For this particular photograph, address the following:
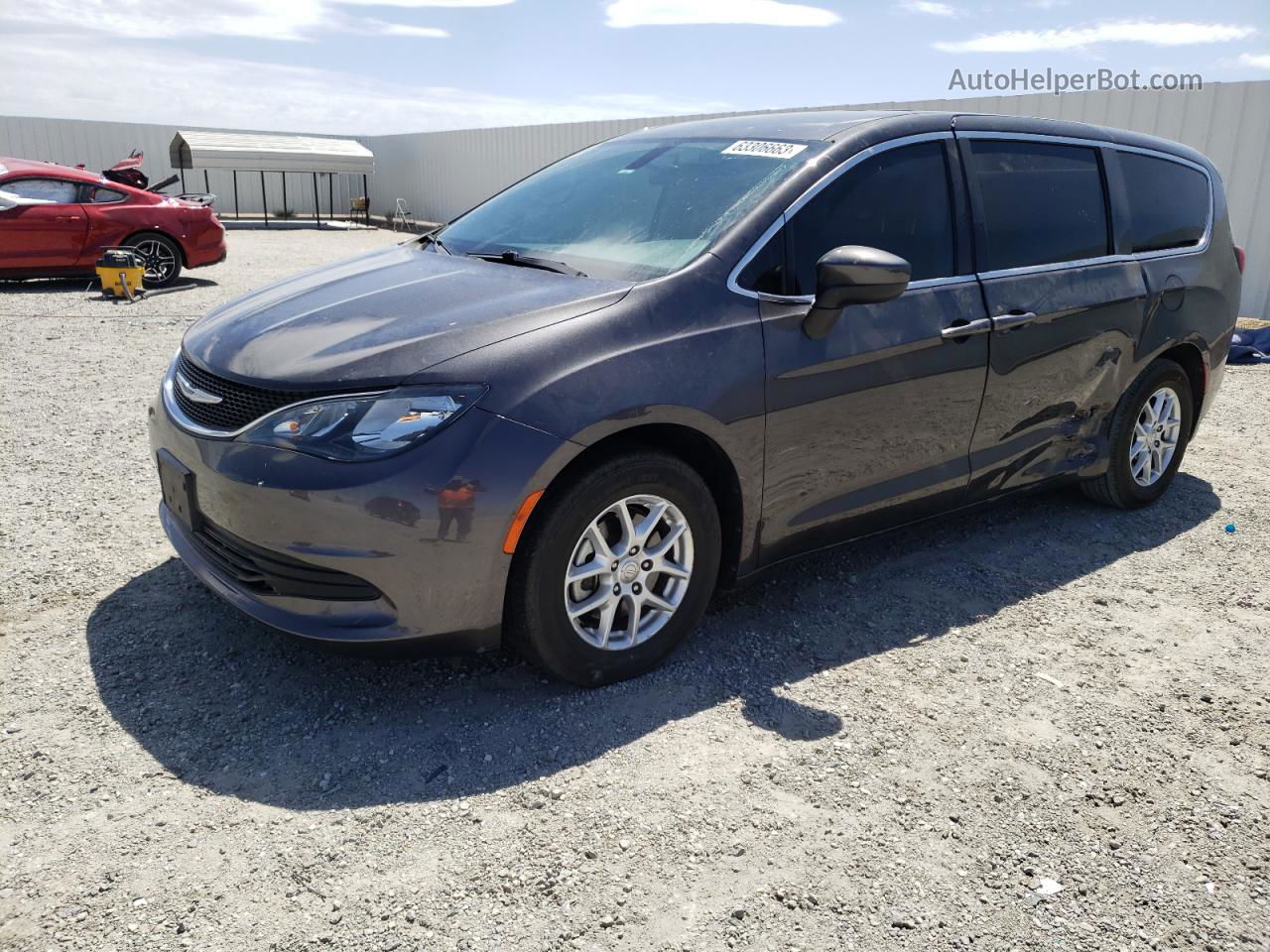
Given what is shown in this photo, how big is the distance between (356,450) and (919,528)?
10.0ft

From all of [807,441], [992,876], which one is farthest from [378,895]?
[807,441]

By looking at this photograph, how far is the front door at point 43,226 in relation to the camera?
11672 mm

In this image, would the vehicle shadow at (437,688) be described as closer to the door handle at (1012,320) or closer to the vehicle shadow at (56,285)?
the door handle at (1012,320)

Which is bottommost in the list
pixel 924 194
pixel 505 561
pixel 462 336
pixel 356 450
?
pixel 505 561

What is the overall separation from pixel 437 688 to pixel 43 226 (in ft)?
37.1

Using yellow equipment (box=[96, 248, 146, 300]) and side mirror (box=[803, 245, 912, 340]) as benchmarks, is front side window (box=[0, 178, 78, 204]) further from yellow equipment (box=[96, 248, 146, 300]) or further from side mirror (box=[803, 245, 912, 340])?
side mirror (box=[803, 245, 912, 340])

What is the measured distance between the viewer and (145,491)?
4891 millimetres

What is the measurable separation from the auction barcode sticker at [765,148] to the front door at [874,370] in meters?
0.22

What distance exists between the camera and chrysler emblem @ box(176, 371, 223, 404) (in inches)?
122

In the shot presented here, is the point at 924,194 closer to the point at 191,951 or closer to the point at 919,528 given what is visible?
the point at 919,528

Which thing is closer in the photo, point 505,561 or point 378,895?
point 378,895

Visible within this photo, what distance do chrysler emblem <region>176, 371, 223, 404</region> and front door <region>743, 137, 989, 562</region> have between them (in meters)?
1.77

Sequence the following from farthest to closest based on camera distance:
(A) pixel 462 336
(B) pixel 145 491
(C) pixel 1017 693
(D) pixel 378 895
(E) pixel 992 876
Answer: (B) pixel 145 491, (C) pixel 1017 693, (A) pixel 462 336, (E) pixel 992 876, (D) pixel 378 895

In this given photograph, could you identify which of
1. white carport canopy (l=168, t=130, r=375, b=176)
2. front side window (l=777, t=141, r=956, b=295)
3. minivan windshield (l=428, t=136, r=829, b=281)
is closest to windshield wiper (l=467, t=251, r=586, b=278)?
minivan windshield (l=428, t=136, r=829, b=281)
